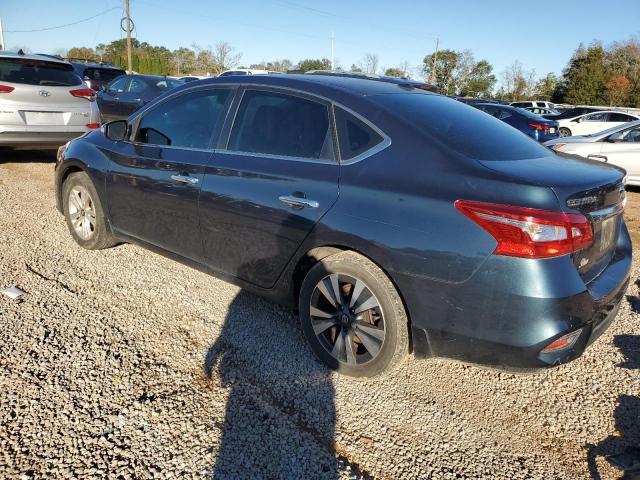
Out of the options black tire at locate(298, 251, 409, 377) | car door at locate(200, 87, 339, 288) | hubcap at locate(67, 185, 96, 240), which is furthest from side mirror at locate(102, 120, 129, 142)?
black tire at locate(298, 251, 409, 377)

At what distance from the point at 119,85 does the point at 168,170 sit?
10.4m

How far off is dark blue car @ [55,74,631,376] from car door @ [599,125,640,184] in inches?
271

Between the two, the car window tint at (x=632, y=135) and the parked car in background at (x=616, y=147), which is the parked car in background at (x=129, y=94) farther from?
the car window tint at (x=632, y=135)

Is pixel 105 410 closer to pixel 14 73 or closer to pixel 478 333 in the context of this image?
pixel 478 333

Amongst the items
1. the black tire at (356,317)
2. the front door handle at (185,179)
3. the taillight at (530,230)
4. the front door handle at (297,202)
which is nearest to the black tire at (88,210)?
the front door handle at (185,179)

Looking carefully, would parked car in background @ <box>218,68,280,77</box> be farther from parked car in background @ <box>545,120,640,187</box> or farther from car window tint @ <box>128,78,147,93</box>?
parked car in background @ <box>545,120,640,187</box>

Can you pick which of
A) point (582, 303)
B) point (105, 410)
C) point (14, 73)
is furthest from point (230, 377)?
point (14, 73)

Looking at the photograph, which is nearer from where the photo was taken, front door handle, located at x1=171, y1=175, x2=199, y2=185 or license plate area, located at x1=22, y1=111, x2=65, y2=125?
front door handle, located at x1=171, y1=175, x2=199, y2=185

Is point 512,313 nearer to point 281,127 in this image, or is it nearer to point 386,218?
point 386,218

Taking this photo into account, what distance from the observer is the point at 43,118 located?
7250mm

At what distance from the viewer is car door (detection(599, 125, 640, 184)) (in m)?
8.65

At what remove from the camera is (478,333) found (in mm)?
2314

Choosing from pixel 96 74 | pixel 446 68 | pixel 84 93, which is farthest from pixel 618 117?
pixel 446 68

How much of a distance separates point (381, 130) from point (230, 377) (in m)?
1.64
